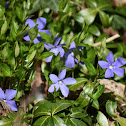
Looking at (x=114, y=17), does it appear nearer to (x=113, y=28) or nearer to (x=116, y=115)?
(x=113, y=28)

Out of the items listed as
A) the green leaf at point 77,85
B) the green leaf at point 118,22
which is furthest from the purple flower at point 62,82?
the green leaf at point 118,22

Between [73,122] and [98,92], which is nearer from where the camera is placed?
[73,122]

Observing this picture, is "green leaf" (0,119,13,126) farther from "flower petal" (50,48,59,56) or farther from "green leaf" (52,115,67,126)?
"flower petal" (50,48,59,56)

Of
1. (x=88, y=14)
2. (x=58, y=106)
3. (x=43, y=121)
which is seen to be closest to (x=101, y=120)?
(x=58, y=106)

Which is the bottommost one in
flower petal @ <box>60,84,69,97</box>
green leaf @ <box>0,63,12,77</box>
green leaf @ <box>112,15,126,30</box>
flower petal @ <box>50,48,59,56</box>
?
green leaf @ <box>112,15,126,30</box>

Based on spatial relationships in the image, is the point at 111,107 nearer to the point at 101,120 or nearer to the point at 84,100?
the point at 101,120

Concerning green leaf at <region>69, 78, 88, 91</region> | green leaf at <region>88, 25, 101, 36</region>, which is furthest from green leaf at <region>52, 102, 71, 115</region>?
green leaf at <region>88, 25, 101, 36</region>

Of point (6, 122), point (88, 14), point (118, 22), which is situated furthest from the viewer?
point (118, 22)
